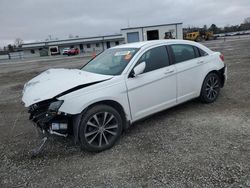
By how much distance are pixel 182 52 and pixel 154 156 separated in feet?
8.15

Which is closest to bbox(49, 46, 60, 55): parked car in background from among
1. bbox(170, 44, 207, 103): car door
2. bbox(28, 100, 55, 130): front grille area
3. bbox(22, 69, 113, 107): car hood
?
bbox(170, 44, 207, 103): car door

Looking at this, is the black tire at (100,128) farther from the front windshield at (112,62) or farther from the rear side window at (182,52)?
the rear side window at (182,52)

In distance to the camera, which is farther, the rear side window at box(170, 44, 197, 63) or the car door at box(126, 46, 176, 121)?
the rear side window at box(170, 44, 197, 63)

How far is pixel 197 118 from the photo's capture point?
5027 millimetres

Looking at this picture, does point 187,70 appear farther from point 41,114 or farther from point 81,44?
point 81,44

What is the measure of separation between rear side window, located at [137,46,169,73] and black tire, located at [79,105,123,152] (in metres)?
1.10

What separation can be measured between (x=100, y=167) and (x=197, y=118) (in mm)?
2364

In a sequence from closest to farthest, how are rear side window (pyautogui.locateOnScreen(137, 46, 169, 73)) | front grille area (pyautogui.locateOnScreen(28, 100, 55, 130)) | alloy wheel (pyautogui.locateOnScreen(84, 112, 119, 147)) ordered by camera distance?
front grille area (pyautogui.locateOnScreen(28, 100, 55, 130))
alloy wheel (pyautogui.locateOnScreen(84, 112, 119, 147))
rear side window (pyautogui.locateOnScreen(137, 46, 169, 73))

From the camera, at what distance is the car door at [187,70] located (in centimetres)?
505

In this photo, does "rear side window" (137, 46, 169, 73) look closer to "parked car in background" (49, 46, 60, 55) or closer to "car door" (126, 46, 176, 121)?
"car door" (126, 46, 176, 121)

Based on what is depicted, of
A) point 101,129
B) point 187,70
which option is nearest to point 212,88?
Answer: point 187,70

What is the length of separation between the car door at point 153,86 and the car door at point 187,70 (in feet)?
0.61

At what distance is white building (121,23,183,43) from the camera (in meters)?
54.0

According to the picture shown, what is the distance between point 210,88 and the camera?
5.76 m
